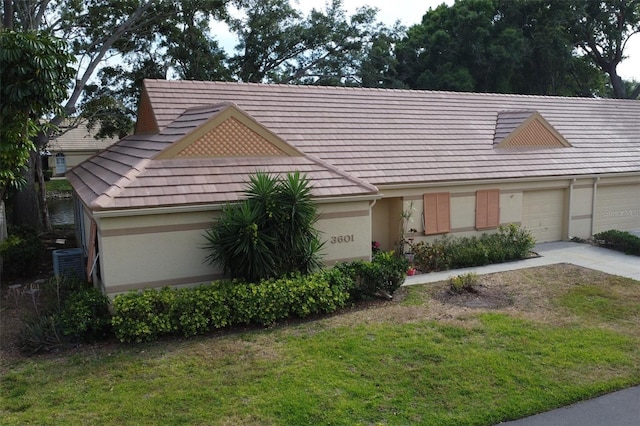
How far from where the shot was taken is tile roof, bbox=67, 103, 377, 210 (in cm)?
1077

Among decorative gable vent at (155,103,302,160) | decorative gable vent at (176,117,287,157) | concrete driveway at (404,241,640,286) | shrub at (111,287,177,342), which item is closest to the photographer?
shrub at (111,287,177,342)

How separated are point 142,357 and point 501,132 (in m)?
14.6

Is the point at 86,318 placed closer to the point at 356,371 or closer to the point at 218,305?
the point at 218,305

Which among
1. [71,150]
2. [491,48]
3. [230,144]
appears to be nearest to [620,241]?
[230,144]

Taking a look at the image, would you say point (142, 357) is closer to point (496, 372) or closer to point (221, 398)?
point (221, 398)

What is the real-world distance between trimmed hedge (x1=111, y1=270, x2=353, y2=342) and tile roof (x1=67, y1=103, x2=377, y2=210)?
1875mm

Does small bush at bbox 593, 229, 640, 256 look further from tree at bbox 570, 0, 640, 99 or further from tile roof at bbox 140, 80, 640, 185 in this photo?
tree at bbox 570, 0, 640, 99

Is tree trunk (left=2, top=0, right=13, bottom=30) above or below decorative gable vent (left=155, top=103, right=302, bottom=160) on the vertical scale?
above

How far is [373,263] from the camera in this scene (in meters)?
12.0

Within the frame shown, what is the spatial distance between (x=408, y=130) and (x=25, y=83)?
11.2 m

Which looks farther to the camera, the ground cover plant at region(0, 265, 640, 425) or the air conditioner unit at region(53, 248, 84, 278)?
the air conditioner unit at region(53, 248, 84, 278)

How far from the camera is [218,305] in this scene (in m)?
9.94

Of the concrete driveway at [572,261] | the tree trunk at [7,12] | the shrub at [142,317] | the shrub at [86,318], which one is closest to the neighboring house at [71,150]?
the tree trunk at [7,12]

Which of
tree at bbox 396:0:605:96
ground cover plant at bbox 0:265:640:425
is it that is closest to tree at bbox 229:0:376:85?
tree at bbox 396:0:605:96
